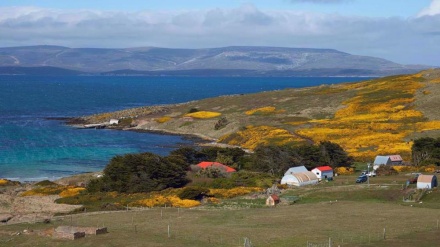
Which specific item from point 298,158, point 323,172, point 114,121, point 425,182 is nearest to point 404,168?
point 323,172

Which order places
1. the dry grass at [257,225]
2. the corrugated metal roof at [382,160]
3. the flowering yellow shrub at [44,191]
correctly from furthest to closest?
1. the corrugated metal roof at [382,160]
2. the flowering yellow shrub at [44,191]
3. the dry grass at [257,225]

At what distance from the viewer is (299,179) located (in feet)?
221

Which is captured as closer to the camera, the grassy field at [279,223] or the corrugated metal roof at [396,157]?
the grassy field at [279,223]

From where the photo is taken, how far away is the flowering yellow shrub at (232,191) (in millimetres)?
61656

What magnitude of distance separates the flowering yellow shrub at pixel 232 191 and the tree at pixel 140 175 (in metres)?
6.68

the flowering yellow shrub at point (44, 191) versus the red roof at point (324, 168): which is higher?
the red roof at point (324, 168)

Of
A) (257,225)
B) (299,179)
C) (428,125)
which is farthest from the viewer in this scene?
(428,125)

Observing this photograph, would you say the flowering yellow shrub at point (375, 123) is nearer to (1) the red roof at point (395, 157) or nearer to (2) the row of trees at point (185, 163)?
(1) the red roof at point (395, 157)

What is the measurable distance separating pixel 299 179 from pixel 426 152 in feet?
57.9

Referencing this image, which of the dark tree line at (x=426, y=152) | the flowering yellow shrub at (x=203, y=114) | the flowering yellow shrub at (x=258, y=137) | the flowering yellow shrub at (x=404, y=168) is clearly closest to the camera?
the flowering yellow shrub at (x=404, y=168)

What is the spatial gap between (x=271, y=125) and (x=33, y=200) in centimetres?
Answer: 6242

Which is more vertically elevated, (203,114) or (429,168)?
(429,168)

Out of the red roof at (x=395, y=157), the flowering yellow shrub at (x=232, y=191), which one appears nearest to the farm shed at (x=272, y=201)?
the flowering yellow shrub at (x=232, y=191)

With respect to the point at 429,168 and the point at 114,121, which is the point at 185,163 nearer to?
the point at 429,168
